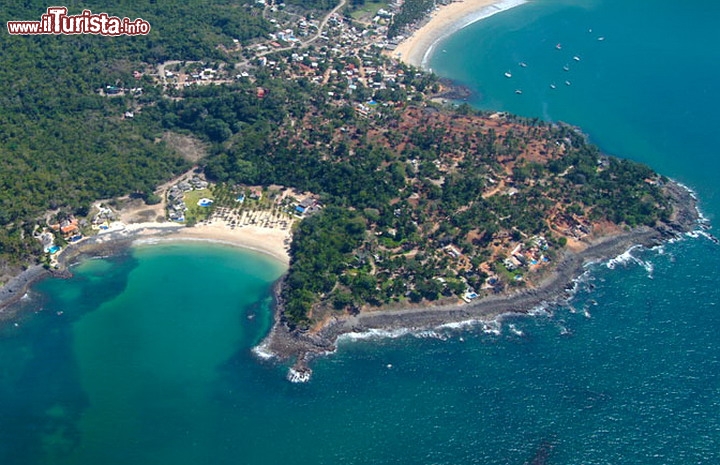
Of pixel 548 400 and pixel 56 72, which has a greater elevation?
pixel 56 72

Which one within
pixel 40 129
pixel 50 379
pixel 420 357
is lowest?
pixel 50 379

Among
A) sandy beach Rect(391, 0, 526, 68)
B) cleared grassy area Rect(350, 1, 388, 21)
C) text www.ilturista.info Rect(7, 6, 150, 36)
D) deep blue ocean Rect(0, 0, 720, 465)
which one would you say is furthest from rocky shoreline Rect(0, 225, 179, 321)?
cleared grassy area Rect(350, 1, 388, 21)

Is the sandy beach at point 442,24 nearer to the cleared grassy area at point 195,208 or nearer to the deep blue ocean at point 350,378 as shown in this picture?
the cleared grassy area at point 195,208

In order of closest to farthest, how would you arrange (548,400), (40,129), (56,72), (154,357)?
(548,400)
(154,357)
(40,129)
(56,72)

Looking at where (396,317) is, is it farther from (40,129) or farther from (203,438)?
Answer: (40,129)

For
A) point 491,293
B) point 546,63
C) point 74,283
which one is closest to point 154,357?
point 74,283

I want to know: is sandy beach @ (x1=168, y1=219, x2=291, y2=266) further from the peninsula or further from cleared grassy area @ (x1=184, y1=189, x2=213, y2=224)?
cleared grassy area @ (x1=184, y1=189, x2=213, y2=224)

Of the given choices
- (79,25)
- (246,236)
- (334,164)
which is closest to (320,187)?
(334,164)
